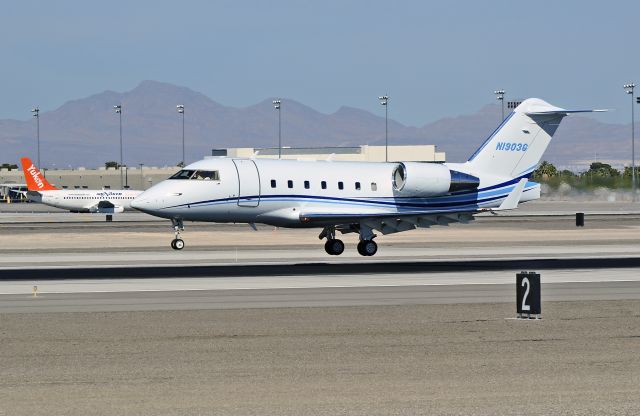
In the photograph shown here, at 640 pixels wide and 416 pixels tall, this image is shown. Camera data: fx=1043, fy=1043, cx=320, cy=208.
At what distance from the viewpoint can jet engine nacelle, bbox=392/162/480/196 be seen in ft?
140

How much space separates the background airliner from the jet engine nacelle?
2302 inches

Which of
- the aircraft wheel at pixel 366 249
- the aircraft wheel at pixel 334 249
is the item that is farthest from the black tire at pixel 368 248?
the aircraft wheel at pixel 334 249

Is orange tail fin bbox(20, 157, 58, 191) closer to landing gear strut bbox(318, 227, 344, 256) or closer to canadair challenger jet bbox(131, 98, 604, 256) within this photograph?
canadair challenger jet bbox(131, 98, 604, 256)

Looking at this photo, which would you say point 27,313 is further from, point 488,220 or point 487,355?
point 488,220

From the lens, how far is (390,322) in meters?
21.8

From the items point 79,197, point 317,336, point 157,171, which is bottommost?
point 317,336

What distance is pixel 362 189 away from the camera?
1698 inches

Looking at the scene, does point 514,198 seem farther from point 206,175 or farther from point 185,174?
Answer: point 185,174

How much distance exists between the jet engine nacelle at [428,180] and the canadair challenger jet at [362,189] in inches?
1.6

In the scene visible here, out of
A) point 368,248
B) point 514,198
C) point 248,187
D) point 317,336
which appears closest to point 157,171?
point 368,248

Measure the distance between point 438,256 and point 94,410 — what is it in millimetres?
30399

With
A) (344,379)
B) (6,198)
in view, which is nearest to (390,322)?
(344,379)

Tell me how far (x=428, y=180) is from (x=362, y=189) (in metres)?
2.74

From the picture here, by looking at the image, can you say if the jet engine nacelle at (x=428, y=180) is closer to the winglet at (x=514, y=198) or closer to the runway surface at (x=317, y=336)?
the winglet at (x=514, y=198)
